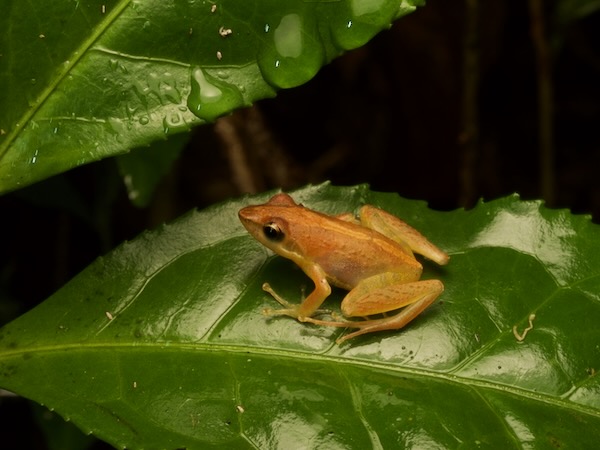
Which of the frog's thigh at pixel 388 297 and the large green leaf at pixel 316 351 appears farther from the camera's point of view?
the frog's thigh at pixel 388 297

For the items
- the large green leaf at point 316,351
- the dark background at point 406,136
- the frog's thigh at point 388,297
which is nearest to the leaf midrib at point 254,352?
the large green leaf at point 316,351

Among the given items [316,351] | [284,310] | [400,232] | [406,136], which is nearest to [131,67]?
[284,310]

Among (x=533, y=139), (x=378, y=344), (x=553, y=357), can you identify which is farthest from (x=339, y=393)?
(x=533, y=139)

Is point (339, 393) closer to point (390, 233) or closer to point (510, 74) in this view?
point (390, 233)

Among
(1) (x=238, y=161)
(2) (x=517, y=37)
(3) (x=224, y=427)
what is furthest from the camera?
(2) (x=517, y=37)

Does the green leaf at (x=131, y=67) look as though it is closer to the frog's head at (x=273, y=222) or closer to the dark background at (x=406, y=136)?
the frog's head at (x=273, y=222)

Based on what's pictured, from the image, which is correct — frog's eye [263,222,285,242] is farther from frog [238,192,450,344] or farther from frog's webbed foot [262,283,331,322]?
frog's webbed foot [262,283,331,322]
